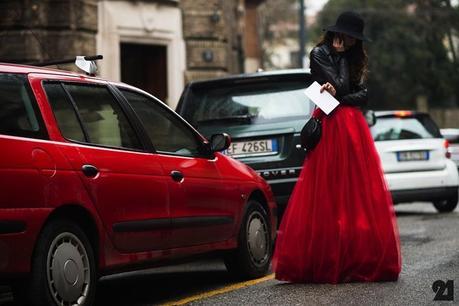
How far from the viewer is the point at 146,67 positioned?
19125mm

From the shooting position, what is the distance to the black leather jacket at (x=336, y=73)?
737cm

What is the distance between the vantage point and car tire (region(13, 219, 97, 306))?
547cm

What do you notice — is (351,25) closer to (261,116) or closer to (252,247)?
(252,247)

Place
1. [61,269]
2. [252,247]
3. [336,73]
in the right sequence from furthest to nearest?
[252,247] < [336,73] < [61,269]

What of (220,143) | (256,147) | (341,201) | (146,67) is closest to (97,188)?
(220,143)

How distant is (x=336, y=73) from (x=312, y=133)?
1.66 ft

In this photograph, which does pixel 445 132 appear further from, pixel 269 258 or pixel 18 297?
pixel 18 297

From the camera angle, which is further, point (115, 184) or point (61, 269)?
point (115, 184)

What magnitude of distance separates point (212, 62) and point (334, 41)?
11.1 metres

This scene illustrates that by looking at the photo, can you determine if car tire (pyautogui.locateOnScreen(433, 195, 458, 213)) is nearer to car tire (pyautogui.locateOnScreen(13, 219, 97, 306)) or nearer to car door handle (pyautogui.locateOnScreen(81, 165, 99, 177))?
car door handle (pyautogui.locateOnScreen(81, 165, 99, 177))

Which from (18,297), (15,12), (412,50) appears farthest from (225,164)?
(412,50)

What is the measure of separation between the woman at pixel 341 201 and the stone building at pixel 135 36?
852cm

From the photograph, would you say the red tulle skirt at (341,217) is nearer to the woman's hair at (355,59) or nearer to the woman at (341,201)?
the woman at (341,201)

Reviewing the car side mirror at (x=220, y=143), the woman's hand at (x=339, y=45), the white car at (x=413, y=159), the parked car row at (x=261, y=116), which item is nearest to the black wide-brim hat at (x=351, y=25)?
the woman's hand at (x=339, y=45)
